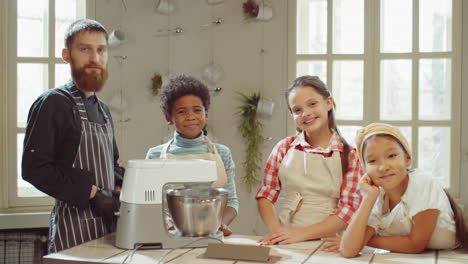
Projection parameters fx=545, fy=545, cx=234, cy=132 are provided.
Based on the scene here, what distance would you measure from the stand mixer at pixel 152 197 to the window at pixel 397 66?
197 centimetres

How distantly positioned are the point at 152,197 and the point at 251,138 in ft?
6.36

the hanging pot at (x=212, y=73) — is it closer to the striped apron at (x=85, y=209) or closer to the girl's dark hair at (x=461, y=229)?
the striped apron at (x=85, y=209)

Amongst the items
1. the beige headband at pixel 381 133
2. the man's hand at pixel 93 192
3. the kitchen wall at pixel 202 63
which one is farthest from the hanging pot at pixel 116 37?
the beige headband at pixel 381 133

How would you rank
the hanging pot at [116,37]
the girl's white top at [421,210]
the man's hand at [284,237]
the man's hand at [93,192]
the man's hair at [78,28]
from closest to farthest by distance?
the girl's white top at [421,210] < the man's hand at [284,237] < the man's hand at [93,192] < the man's hair at [78,28] < the hanging pot at [116,37]

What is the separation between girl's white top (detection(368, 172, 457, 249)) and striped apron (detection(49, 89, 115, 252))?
102 centimetres

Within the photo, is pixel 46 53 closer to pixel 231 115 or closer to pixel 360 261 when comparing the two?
pixel 231 115

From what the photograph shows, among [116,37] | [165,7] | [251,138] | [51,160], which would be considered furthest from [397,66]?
[51,160]

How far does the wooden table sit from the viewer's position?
153 centimetres

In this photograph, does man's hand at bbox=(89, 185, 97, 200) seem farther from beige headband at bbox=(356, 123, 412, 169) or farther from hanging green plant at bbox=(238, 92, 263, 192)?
hanging green plant at bbox=(238, 92, 263, 192)

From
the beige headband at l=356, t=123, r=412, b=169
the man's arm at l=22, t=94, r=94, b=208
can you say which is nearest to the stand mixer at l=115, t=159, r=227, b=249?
the man's arm at l=22, t=94, r=94, b=208

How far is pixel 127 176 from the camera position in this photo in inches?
66.7

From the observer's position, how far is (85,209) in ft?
6.66

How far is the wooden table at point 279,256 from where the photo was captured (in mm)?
1528

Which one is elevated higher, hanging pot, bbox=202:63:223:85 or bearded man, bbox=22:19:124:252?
hanging pot, bbox=202:63:223:85
